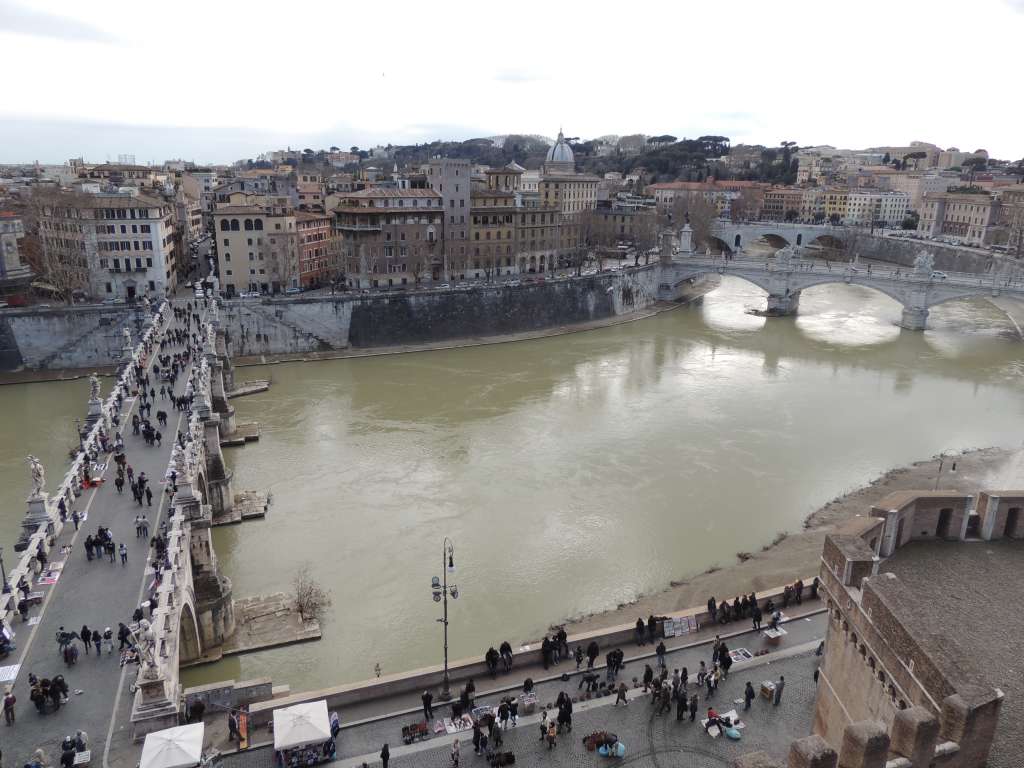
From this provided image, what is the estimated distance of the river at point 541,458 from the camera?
15.1 meters

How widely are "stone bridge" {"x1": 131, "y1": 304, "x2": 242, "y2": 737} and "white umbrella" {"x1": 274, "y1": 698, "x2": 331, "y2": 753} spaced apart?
126cm

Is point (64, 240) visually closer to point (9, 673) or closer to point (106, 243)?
point (106, 243)

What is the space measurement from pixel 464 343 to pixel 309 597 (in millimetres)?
23539

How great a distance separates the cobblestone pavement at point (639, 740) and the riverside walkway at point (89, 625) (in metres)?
1.66

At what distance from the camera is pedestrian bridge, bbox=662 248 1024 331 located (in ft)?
128

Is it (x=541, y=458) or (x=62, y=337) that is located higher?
(x=62, y=337)

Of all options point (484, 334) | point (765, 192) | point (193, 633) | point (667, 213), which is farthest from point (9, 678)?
point (765, 192)

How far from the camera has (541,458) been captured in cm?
2234

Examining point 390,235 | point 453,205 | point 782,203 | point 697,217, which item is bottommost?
point 390,235

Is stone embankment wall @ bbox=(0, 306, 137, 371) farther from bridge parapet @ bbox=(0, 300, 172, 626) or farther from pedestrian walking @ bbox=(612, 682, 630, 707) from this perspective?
pedestrian walking @ bbox=(612, 682, 630, 707)

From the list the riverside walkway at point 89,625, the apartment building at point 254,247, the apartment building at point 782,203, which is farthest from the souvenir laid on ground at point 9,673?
the apartment building at point 782,203

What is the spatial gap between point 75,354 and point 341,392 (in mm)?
12402

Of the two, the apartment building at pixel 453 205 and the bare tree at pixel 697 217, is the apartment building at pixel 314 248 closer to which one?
the apartment building at pixel 453 205

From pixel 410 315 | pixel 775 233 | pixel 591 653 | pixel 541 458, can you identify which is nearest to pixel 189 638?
pixel 591 653
